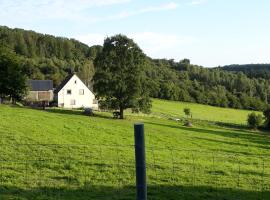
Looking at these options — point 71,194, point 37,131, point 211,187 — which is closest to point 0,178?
point 71,194

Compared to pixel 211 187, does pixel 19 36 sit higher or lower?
higher

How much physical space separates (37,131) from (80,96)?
2416 inches

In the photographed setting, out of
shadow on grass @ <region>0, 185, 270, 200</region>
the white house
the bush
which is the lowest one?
the bush

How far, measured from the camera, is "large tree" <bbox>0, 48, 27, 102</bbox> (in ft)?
224

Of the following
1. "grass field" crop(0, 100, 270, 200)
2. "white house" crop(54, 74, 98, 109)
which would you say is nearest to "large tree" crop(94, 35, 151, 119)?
"grass field" crop(0, 100, 270, 200)

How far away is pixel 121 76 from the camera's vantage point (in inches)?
2527

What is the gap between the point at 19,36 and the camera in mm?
194125

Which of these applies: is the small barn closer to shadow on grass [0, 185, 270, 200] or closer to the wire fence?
the wire fence

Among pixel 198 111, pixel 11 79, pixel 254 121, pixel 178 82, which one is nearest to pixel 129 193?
pixel 11 79

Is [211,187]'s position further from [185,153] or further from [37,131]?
[37,131]

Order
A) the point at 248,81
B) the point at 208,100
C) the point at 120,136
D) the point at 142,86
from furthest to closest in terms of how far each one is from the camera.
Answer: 1. the point at 248,81
2. the point at 208,100
3. the point at 142,86
4. the point at 120,136

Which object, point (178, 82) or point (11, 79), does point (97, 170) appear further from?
point (178, 82)

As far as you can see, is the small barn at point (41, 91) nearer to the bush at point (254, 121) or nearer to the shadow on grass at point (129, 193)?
the bush at point (254, 121)

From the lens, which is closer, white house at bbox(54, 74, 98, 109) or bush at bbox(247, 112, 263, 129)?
bush at bbox(247, 112, 263, 129)
